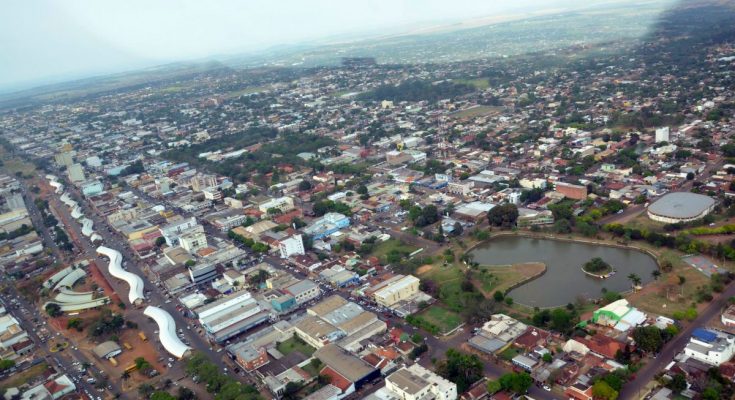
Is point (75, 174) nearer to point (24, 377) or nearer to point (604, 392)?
point (24, 377)

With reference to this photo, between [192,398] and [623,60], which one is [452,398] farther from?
[623,60]

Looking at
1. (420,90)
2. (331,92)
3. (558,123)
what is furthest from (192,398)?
(331,92)

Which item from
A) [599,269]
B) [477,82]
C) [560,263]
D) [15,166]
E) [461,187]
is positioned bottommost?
[560,263]

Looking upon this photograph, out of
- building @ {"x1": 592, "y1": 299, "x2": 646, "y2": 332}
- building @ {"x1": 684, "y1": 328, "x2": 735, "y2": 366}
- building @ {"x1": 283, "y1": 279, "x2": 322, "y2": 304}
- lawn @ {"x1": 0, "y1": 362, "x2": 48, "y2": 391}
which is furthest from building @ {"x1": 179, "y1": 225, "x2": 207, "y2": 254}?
building @ {"x1": 684, "y1": 328, "x2": 735, "y2": 366}

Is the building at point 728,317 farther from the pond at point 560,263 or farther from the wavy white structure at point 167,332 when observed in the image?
the wavy white structure at point 167,332

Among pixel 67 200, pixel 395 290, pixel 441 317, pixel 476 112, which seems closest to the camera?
pixel 441 317

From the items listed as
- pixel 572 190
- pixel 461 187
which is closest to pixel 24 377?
pixel 461 187
